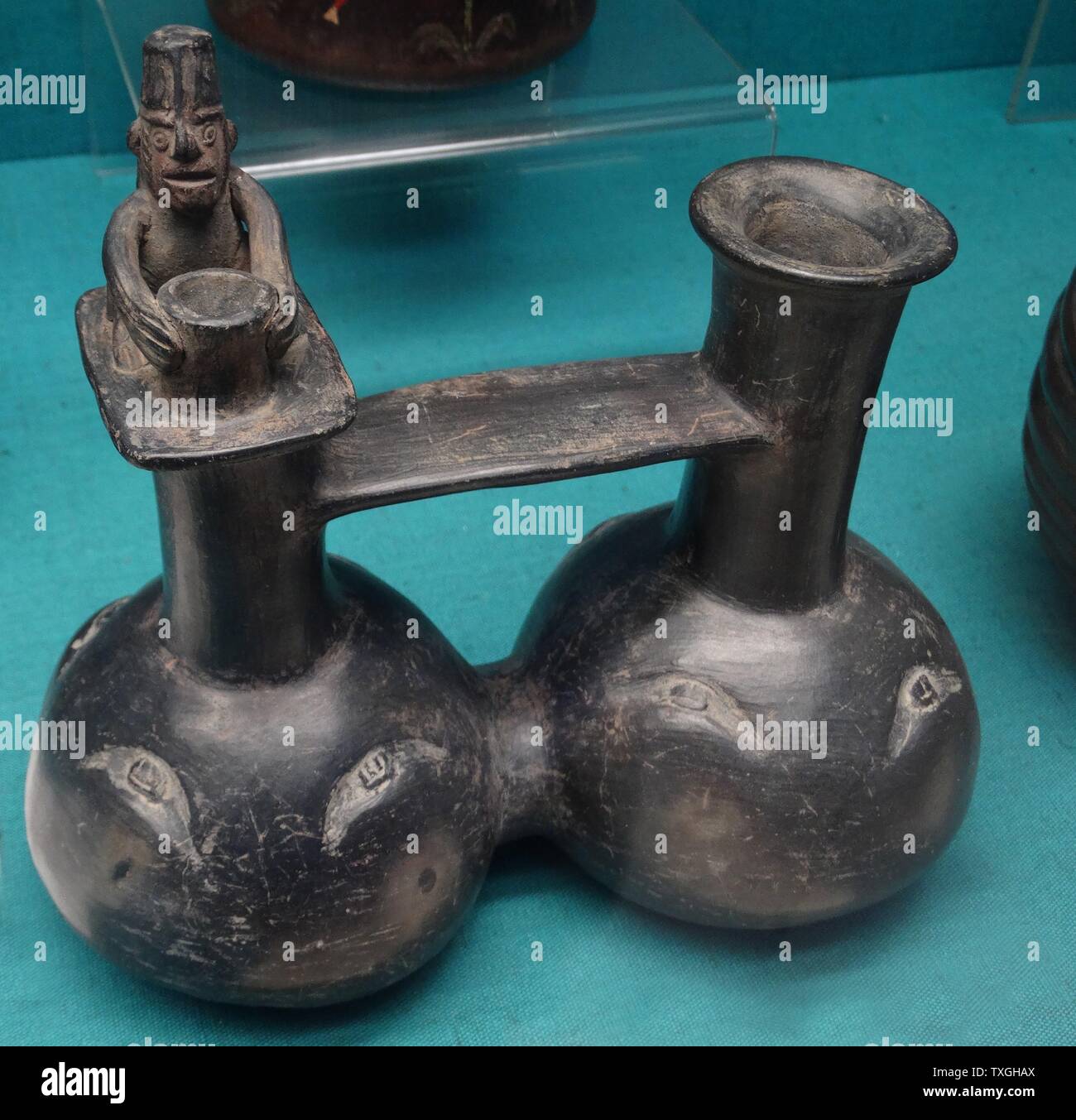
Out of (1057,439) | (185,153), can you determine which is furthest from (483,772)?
(1057,439)

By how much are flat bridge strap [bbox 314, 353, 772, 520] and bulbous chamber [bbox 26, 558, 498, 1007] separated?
0.14m

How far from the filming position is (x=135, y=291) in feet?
3.33

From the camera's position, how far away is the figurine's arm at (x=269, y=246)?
1.03 metres

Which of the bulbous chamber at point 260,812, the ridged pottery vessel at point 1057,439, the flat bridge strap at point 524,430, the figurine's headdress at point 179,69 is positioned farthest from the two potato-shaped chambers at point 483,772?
the figurine's headdress at point 179,69

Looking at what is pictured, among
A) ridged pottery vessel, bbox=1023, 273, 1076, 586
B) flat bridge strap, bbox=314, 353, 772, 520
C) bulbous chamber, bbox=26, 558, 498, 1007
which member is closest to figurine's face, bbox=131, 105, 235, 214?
flat bridge strap, bbox=314, 353, 772, 520

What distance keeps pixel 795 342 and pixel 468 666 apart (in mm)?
417

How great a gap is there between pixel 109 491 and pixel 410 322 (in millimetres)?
490

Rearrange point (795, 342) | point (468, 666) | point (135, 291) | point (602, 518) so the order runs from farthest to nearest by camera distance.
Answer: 1. point (602, 518)
2. point (468, 666)
3. point (795, 342)
4. point (135, 291)

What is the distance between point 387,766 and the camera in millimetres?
1185

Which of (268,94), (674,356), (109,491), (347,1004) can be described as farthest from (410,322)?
(347,1004)

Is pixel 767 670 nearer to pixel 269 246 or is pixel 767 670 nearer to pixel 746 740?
pixel 746 740

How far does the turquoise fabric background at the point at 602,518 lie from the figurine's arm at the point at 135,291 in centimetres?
60

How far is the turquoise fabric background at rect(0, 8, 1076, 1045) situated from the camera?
133cm

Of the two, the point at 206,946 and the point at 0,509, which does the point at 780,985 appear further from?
the point at 0,509
